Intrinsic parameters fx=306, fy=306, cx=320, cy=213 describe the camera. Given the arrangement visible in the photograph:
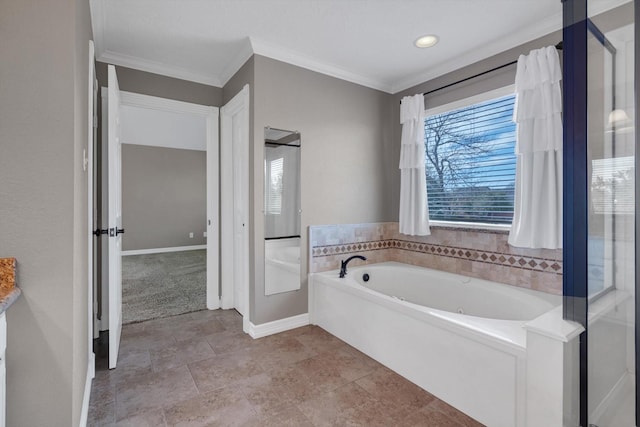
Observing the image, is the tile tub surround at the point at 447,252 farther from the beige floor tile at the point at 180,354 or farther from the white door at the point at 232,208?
the beige floor tile at the point at 180,354

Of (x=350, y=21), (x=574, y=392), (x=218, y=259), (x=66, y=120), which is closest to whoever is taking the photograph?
(x=66, y=120)

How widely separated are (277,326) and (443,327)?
1487mm

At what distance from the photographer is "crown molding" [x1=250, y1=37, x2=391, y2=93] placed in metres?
2.59

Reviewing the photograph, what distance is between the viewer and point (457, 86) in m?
2.85

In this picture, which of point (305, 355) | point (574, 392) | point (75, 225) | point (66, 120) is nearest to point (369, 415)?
point (305, 355)

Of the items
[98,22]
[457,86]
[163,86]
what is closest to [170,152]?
[163,86]

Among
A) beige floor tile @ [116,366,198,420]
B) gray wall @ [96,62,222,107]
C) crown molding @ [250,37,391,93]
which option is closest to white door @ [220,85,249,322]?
gray wall @ [96,62,222,107]

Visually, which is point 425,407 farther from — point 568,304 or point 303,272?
point 303,272

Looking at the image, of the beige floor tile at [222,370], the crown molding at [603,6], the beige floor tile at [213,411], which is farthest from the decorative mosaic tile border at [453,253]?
the crown molding at [603,6]

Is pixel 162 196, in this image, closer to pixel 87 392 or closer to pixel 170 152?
pixel 170 152

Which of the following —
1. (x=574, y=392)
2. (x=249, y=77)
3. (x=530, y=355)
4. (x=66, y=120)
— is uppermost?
(x=249, y=77)

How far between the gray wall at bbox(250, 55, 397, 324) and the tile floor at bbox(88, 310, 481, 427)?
17.7 inches

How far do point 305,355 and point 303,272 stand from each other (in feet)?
2.60

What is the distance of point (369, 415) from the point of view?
1.68 meters
